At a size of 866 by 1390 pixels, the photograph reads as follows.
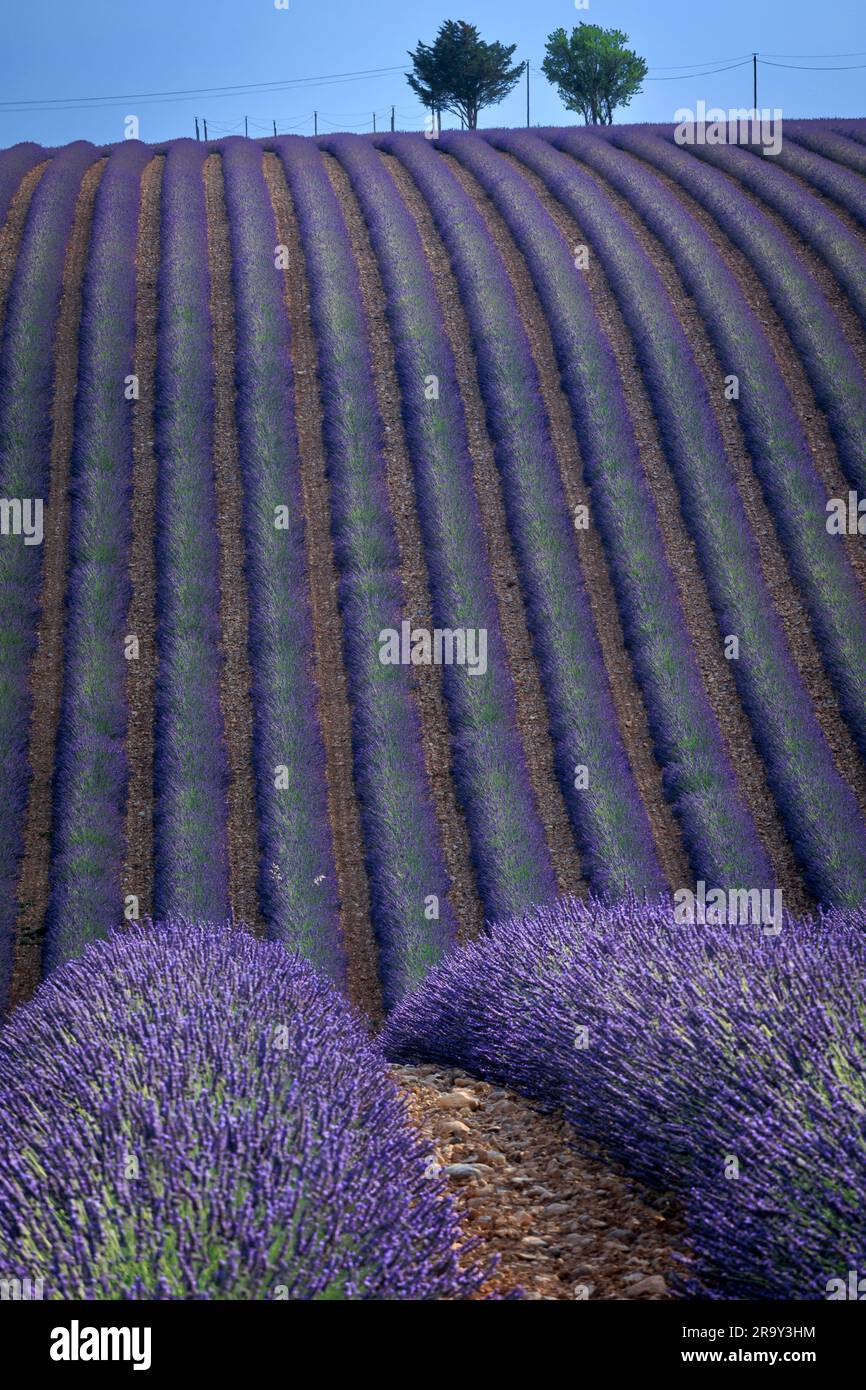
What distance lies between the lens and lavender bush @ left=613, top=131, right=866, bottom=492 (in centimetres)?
1106

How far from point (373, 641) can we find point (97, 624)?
251cm

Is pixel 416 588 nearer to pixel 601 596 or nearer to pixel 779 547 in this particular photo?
pixel 601 596

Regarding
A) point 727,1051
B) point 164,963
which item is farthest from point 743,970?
point 164,963

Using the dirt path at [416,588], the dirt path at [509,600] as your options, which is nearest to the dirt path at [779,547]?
the dirt path at [509,600]

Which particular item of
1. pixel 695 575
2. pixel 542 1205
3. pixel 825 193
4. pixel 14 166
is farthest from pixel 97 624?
pixel 825 193

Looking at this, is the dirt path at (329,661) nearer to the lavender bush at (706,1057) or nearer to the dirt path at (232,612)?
the dirt path at (232,612)

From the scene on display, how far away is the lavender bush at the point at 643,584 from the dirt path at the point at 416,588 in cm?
168

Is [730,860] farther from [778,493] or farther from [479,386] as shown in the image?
[479,386]

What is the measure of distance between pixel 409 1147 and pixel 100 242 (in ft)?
44.2

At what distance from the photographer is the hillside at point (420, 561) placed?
8.11 meters

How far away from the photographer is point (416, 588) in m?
10.0

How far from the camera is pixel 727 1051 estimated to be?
3.70 m
